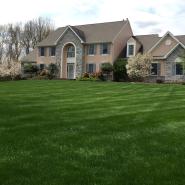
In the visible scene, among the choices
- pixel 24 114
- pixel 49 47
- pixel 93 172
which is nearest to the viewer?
pixel 93 172

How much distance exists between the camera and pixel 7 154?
8.27 meters

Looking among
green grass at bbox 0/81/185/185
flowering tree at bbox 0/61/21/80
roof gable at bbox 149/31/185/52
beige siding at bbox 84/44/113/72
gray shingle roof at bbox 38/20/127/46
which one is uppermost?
gray shingle roof at bbox 38/20/127/46

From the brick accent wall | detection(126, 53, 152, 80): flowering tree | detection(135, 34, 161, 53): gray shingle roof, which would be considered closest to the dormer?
detection(135, 34, 161, 53): gray shingle roof

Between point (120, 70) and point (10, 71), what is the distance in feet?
43.8

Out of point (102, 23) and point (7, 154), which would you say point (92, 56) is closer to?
point (102, 23)

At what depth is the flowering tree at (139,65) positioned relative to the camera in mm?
44500

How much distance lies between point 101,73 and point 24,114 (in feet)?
113

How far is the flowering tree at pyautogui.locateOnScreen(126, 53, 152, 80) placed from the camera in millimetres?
44500

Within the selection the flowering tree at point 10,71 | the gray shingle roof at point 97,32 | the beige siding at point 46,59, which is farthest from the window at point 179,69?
the flowering tree at point 10,71

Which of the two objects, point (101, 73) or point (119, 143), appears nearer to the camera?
point (119, 143)

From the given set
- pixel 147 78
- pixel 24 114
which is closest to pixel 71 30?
pixel 147 78

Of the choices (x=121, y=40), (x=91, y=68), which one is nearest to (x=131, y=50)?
(x=121, y=40)

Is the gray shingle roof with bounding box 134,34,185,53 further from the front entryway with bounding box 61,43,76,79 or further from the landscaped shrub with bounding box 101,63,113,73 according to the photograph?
the front entryway with bounding box 61,43,76,79

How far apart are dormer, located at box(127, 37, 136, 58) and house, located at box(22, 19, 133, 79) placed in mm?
1561
